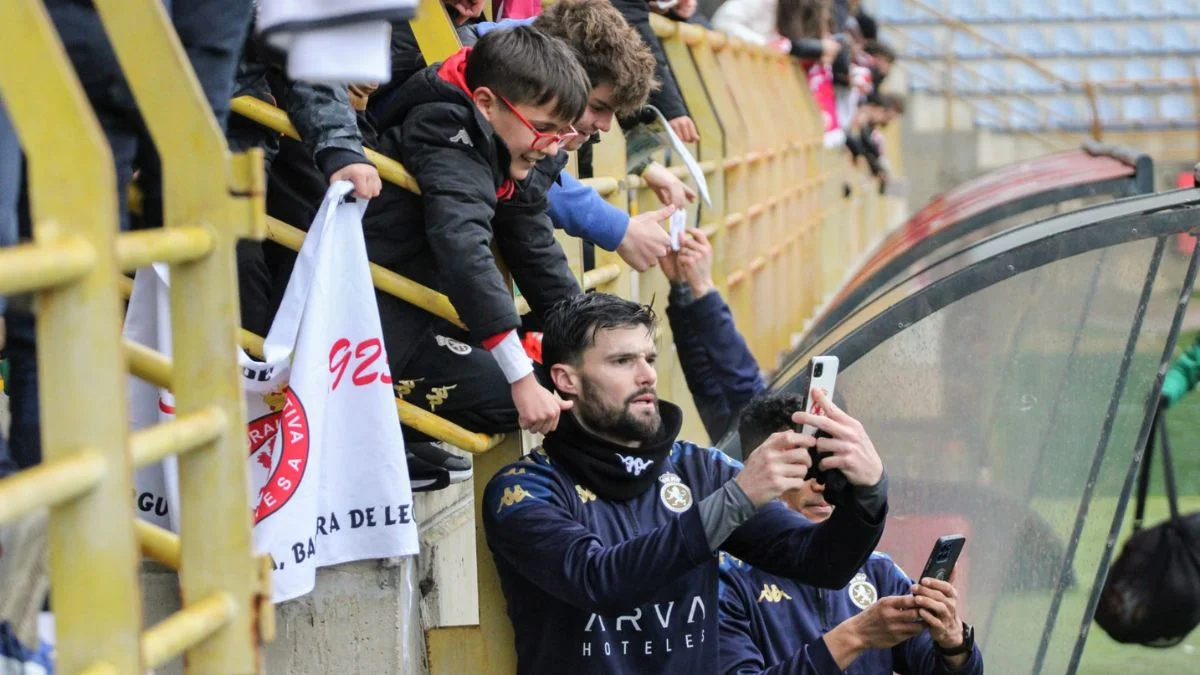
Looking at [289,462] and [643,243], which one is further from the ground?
[643,243]

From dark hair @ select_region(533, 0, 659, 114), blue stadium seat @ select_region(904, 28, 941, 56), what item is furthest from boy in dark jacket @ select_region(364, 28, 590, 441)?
blue stadium seat @ select_region(904, 28, 941, 56)

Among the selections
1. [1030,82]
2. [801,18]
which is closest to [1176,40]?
[1030,82]

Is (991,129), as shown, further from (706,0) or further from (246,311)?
(246,311)

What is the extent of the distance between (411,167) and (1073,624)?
77.6 inches

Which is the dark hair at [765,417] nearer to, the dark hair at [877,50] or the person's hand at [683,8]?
the person's hand at [683,8]

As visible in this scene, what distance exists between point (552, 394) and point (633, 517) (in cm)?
27

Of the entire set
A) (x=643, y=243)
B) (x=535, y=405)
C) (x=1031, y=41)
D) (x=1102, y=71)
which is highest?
(x=1031, y=41)

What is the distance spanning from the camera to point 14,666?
1.80 m

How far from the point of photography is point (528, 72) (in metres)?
3.27

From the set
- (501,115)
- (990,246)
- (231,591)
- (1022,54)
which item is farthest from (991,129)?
(231,591)

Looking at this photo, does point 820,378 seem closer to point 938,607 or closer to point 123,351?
point 938,607

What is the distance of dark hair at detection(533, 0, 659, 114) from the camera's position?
3.82 meters

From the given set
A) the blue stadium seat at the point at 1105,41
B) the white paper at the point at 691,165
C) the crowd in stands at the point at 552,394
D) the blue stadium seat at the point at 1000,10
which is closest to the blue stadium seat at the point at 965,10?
the blue stadium seat at the point at 1000,10

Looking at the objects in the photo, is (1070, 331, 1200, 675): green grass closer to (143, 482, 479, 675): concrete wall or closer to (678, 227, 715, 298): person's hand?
(678, 227, 715, 298): person's hand
